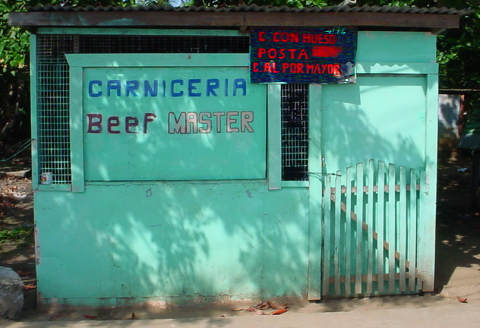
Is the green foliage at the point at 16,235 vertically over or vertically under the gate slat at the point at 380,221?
under

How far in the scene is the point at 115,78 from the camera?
17.5 feet

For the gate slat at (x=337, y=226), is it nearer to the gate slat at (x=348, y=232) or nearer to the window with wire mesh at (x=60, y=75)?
the gate slat at (x=348, y=232)

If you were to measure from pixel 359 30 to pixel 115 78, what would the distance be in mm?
2576

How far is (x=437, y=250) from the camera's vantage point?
290 inches

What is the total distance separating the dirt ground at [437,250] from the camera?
17.9 ft

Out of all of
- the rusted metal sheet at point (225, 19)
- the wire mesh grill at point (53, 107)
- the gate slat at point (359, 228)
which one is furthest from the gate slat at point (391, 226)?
the wire mesh grill at point (53, 107)

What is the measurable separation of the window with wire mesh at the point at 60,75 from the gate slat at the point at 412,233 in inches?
91.2

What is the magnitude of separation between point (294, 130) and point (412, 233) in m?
1.68

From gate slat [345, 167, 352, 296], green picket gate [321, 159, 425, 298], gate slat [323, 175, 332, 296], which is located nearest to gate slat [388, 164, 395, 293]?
green picket gate [321, 159, 425, 298]

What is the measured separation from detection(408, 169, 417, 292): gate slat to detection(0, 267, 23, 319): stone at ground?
13.2 feet

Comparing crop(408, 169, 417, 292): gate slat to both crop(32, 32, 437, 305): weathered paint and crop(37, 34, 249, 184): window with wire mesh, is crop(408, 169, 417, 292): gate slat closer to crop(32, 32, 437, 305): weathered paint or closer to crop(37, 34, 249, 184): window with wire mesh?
crop(32, 32, 437, 305): weathered paint

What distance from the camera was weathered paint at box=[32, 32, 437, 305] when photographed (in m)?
5.34

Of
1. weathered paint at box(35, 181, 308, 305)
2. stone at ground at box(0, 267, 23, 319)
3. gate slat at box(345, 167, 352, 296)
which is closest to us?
stone at ground at box(0, 267, 23, 319)

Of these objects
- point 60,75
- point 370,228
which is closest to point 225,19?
point 60,75
